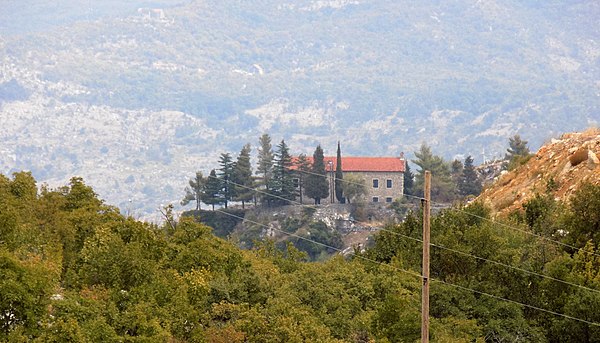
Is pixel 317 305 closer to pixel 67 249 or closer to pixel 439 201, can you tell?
pixel 67 249

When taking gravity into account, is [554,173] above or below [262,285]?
above

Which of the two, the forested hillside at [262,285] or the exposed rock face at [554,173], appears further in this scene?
the exposed rock face at [554,173]

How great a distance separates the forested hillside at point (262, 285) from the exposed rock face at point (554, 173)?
1023cm

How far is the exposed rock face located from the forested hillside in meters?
10.2

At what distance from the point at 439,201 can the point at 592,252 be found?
137031 mm

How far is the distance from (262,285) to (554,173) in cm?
3479

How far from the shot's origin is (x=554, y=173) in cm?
7962

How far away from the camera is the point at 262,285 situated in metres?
52.2

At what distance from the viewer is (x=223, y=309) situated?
4675 centimetres

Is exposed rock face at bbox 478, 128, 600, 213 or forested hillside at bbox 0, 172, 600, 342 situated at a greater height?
exposed rock face at bbox 478, 128, 600, 213

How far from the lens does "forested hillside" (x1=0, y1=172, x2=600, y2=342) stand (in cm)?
3694

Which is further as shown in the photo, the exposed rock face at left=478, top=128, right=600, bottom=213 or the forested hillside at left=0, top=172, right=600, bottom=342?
the exposed rock face at left=478, top=128, right=600, bottom=213

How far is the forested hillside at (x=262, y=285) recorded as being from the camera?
1454 inches

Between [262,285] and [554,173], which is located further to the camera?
[554,173]
